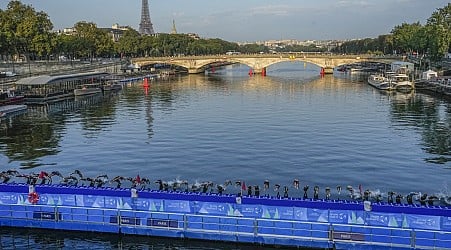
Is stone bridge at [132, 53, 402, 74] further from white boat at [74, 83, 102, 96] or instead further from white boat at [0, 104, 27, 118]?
white boat at [0, 104, 27, 118]

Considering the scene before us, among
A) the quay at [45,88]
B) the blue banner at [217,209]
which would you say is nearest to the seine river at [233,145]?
the blue banner at [217,209]

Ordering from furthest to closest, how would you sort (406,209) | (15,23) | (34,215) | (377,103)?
(15,23) → (377,103) → (34,215) → (406,209)

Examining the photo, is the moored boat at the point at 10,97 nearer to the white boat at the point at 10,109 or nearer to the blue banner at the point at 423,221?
the white boat at the point at 10,109

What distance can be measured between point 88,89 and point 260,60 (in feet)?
290

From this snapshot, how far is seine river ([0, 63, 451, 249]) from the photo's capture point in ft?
121

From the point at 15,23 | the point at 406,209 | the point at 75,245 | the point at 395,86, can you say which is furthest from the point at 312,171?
the point at 15,23

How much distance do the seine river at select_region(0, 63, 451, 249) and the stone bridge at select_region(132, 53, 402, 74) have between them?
3234 inches

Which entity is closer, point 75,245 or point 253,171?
point 75,245

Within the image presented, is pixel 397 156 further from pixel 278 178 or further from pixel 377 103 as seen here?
pixel 377 103

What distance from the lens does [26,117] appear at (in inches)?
2781

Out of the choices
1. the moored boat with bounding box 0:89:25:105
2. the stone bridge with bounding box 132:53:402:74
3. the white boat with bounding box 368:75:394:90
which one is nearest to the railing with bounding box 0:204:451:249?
the moored boat with bounding box 0:89:25:105

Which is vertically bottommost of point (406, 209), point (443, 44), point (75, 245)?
point (75, 245)

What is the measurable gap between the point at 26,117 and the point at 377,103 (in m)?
55.2

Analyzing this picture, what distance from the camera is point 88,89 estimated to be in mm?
102938
